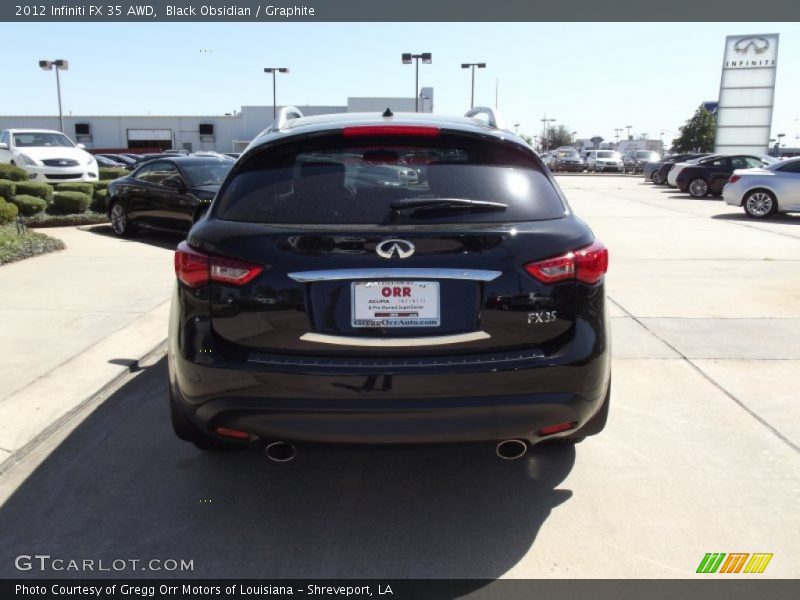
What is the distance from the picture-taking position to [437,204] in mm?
2971

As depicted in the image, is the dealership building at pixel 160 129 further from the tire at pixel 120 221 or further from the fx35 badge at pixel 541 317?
the fx35 badge at pixel 541 317

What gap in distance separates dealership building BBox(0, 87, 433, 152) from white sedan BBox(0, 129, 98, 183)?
2285 inches

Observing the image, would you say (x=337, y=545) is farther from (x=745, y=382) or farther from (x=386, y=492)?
(x=745, y=382)

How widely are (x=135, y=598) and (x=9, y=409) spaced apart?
217 centimetres

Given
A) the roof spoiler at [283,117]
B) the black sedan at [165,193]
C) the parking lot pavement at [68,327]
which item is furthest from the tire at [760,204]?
the roof spoiler at [283,117]

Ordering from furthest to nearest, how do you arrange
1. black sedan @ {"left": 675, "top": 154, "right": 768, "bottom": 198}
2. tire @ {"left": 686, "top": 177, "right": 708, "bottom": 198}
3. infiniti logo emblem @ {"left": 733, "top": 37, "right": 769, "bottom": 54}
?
infiniti logo emblem @ {"left": 733, "top": 37, "right": 769, "bottom": 54}, tire @ {"left": 686, "top": 177, "right": 708, "bottom": 198}, black sedan @ {"left": 675, "top": 154, "right": 768, "bottom": 198}

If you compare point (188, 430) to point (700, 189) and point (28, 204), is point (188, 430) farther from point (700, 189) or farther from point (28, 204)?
point (700, 189)

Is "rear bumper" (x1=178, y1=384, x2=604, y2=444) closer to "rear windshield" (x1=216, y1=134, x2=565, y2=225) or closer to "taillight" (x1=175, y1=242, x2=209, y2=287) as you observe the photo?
"taillight" (x1=175, y1=242, x2=209, y2=287)

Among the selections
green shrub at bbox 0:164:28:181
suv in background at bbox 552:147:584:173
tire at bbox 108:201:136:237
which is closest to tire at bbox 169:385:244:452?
tire at bbox 108:201:136:237

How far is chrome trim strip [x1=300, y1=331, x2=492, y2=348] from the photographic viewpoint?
281 cm

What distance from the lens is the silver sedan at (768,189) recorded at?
648 inches

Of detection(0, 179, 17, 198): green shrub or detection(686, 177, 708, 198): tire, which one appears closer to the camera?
detection(0, 179, 17, 198): green shrub

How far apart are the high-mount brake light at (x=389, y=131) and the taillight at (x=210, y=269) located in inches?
33.2

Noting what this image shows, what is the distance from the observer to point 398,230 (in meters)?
2.86
